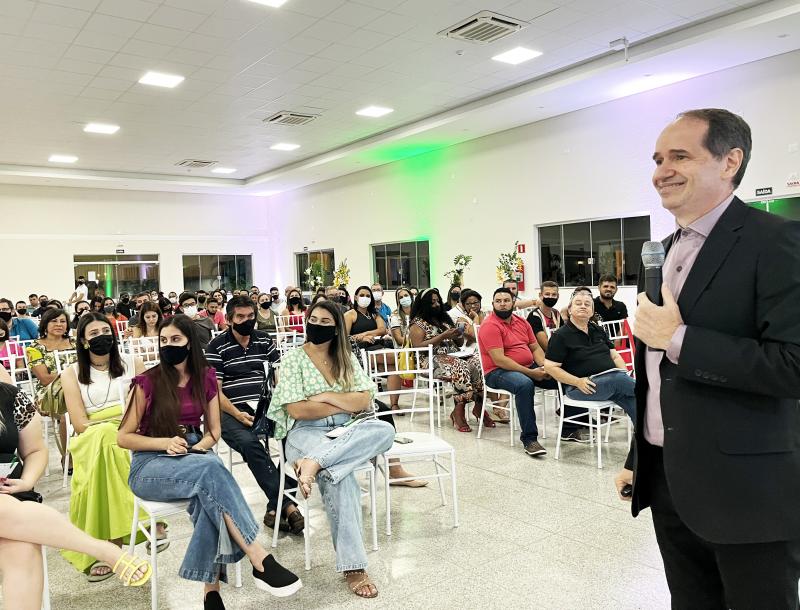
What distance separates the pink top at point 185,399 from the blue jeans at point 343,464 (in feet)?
1.67

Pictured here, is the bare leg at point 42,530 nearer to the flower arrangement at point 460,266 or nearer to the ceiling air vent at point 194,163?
the flower arrangement at point 460,266

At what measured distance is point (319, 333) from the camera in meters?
3.67

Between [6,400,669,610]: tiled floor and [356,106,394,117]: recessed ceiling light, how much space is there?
8.40 meters

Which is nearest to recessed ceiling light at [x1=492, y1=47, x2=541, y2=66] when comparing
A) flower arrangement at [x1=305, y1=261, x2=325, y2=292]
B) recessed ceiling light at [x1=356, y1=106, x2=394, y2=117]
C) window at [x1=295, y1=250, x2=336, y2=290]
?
recessed ceiling light at [x1=356, y1=106, x2=394, y2=117]

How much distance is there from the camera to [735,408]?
137 centimetres

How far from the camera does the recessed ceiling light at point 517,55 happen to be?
889 cm

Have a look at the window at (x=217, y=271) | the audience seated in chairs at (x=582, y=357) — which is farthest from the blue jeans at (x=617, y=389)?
the window at (x=217, y=271)

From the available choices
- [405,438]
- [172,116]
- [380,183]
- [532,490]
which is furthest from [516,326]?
[380,183]

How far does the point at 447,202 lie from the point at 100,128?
7163 millimetres

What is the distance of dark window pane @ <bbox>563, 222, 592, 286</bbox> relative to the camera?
1174cm

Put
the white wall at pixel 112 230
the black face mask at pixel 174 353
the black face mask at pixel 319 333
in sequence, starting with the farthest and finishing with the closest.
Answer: the white wall at pixel 112 230, the black face mask at pixel 319 333, the black face mask at pixel 174 353

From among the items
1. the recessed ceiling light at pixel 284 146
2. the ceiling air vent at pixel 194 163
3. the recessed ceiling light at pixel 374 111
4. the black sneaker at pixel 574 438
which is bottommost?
the black sneaker at pixel 574 438

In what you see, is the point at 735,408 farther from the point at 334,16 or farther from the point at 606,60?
the point at 606,60

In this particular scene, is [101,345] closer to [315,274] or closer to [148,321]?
[148,321]
